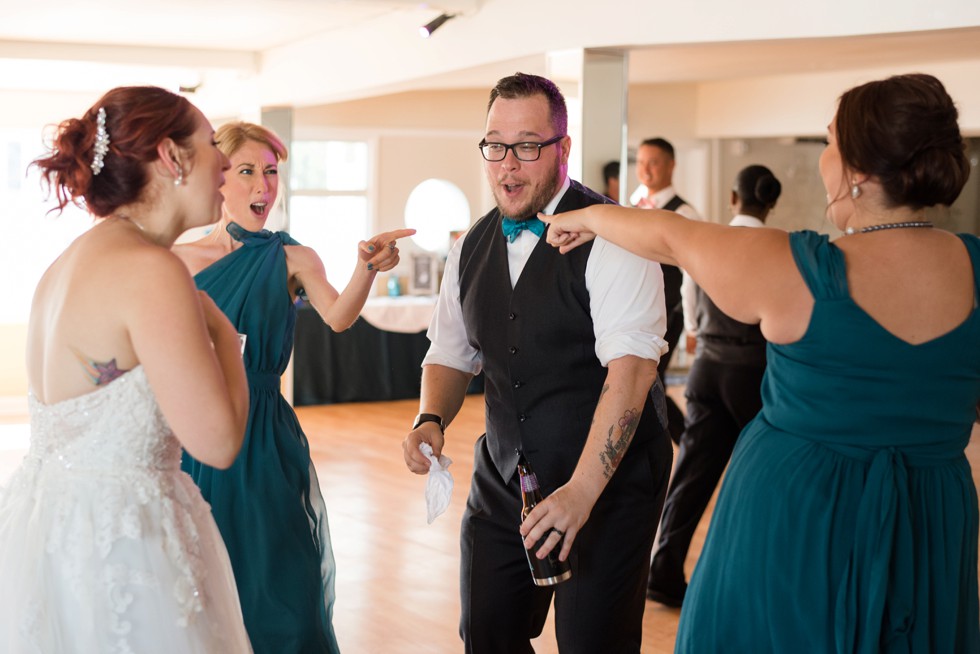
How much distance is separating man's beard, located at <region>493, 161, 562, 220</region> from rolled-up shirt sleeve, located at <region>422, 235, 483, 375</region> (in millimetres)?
231

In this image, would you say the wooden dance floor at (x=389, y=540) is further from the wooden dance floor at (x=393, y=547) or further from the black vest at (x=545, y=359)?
the black vest at (x=545, y=359)

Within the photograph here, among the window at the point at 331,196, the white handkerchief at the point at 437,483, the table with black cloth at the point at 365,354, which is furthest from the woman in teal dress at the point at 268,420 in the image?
the window at the point at 331,196

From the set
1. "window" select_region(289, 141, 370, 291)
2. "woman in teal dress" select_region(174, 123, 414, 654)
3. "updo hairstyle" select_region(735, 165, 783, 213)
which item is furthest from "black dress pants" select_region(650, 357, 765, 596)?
"window" select_region(289, 141, 370, 291)

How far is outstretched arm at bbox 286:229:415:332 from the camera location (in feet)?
9.36

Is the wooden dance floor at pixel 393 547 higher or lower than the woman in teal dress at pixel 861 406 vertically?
lower

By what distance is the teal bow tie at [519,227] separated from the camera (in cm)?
258

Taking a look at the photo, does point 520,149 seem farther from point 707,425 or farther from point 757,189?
point 757,189

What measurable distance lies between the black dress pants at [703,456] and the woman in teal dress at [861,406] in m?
→ 2.57

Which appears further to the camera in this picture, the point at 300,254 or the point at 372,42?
the point at 372,42

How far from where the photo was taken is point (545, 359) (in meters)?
2.53

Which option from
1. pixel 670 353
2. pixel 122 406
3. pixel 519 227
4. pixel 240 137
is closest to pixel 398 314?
pixel 670 353

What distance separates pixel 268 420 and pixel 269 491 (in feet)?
0.59

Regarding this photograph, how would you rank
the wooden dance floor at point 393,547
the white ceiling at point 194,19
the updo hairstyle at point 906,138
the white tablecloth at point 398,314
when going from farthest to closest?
1. the white tablecloth at point 398,314
2. the white ceiling at point 194,19
3. the wooden dance floor at point 393,547
4. the updo hairstyle at point 906,138

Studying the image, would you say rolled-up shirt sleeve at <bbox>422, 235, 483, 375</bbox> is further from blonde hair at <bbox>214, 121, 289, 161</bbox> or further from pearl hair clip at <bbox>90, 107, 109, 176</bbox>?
pearl hair clip at <bbox>90, 107, 109, 176</bbox>
